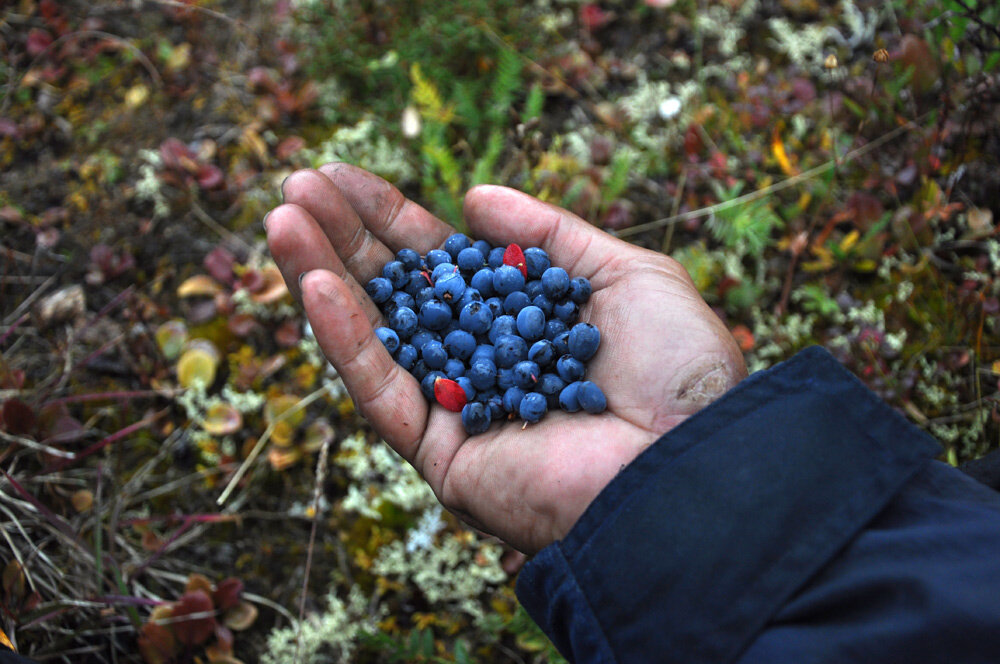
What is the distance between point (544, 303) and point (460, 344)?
29 cm

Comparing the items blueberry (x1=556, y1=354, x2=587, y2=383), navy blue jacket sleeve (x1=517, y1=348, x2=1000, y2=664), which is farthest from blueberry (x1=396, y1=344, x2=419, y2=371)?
navy blue jacket sleeve (x1=517, y1=348, x2=1000, y2=664)

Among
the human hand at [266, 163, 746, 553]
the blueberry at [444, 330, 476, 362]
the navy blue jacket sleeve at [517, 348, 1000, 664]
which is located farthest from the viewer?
the blueberry at [444, 330, 476, 362]

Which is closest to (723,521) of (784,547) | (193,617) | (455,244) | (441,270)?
(784,547)

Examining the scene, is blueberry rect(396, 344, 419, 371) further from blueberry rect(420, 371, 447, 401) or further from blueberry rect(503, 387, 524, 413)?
blueberry rect(503, 387, 524, 413)

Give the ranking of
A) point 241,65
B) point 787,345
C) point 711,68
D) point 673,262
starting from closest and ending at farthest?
→ point 673,262
point 787,345
point 711,68
point 241,65

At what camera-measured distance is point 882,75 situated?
10.0 feet

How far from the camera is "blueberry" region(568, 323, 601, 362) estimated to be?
6.11ft

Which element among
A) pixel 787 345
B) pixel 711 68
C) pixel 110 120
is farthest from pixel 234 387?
pixel 711 68

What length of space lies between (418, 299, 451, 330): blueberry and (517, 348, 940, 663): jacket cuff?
31.5 inches

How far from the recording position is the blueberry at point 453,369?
1944 millimetres

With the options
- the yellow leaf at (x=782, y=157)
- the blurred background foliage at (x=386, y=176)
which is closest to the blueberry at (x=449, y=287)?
the blurred background foliage at (x=386, y=176)

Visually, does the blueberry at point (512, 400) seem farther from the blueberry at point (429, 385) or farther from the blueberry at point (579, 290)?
the blueberry at point (579, 290)

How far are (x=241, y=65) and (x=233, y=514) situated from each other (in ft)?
8.25

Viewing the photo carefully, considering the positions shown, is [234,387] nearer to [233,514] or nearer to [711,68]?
[233,514]
